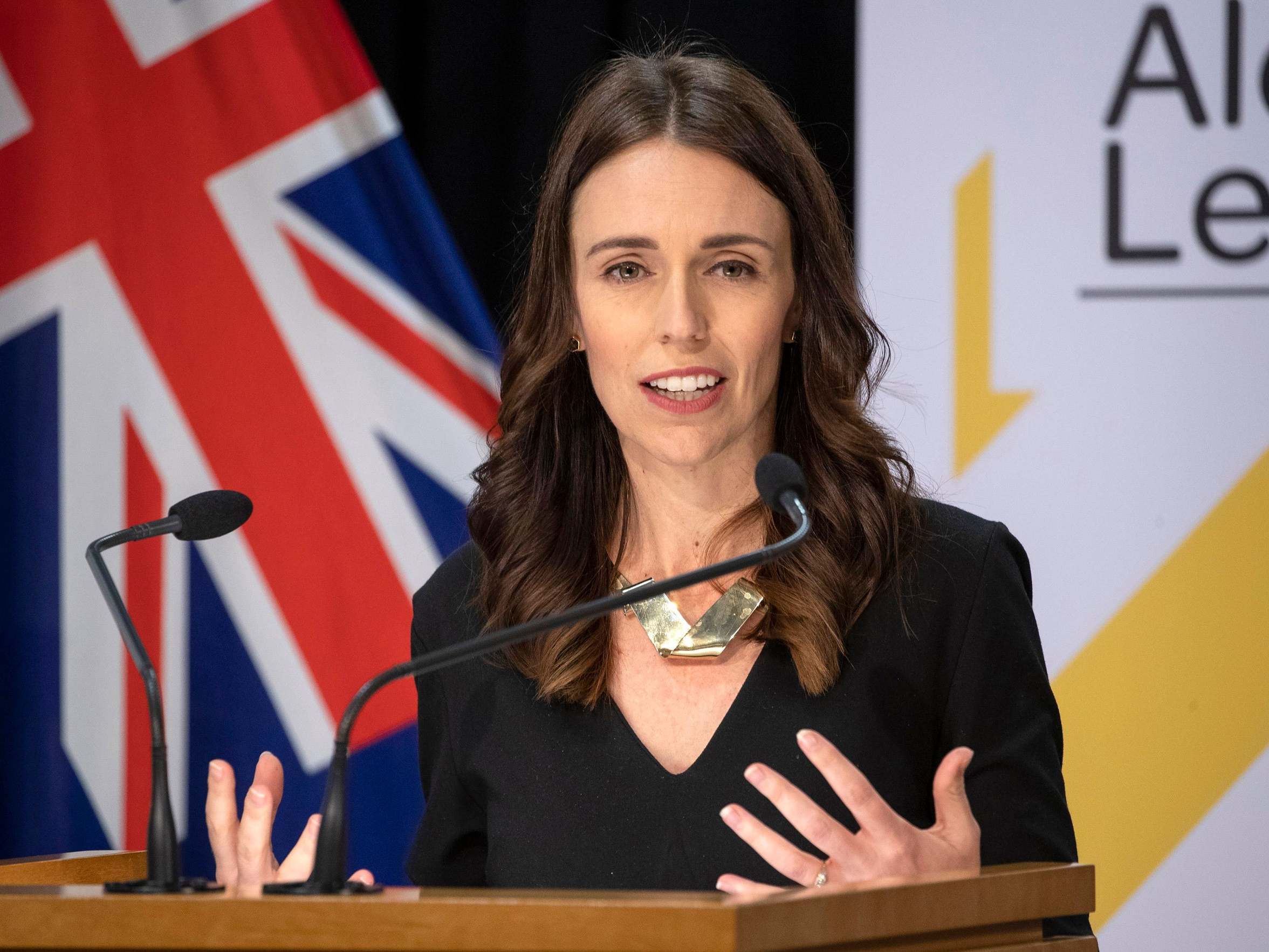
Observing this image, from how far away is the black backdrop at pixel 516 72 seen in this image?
2988 millimetres

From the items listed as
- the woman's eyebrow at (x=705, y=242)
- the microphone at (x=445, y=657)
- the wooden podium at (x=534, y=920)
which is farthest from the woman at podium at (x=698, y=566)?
the wooden podium at (x=534, y=920)

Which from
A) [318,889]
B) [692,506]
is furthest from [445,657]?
[692,506]

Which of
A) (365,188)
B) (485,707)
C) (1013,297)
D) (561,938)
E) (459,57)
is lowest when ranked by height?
(561,938)

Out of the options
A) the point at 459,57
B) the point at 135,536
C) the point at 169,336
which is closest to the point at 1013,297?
the point at 459,57

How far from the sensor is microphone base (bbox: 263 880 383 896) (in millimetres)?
1052

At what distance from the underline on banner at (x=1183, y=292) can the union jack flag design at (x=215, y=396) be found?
1.20m

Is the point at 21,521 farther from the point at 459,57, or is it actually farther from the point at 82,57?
the point at 459,57

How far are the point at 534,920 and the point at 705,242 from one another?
103 cm

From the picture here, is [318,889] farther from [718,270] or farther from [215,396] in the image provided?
[215,396]

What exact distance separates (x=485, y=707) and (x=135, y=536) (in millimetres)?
634

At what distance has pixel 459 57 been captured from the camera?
3.12 m

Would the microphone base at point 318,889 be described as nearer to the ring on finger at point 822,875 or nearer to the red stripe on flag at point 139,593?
the ring on finger at point 822,875

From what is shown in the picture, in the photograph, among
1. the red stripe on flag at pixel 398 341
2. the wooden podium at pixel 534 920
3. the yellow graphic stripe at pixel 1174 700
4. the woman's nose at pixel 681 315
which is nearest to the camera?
the wooden podium at pixel 534 920

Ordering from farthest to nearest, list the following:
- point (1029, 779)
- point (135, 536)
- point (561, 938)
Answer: point (1029, 779) → point (135, 536) → point (561, 938)
